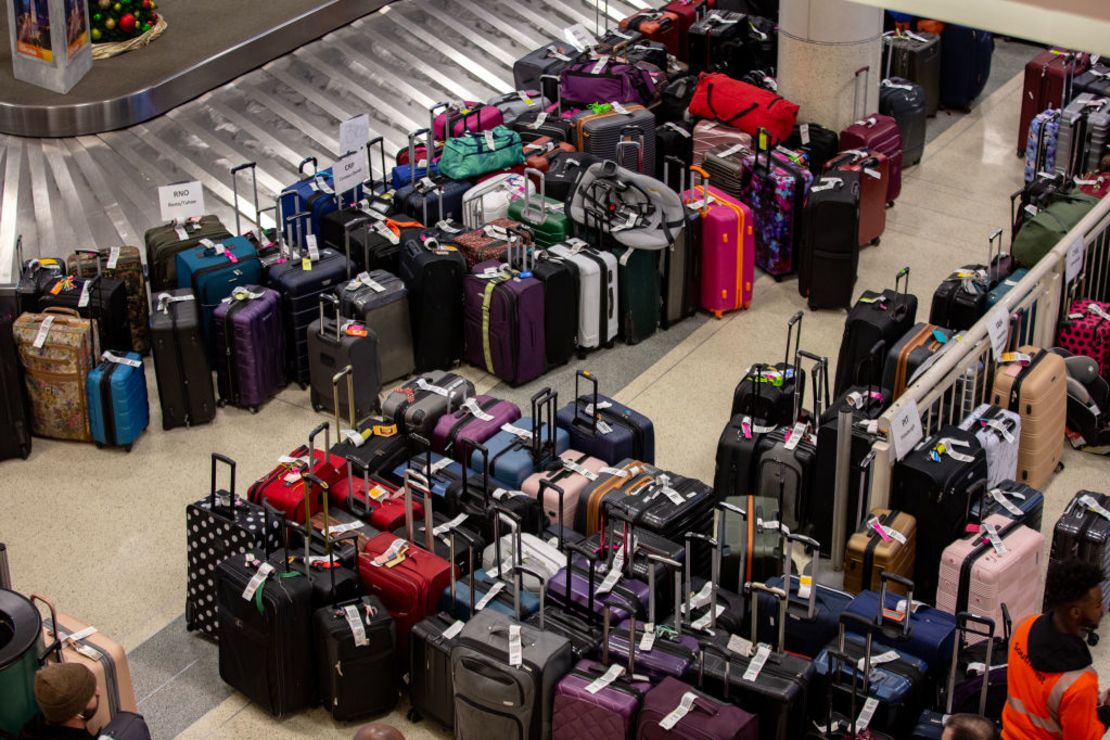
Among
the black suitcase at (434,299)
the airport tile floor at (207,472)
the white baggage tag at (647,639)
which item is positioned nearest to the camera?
the white baggage tag at (647,639)

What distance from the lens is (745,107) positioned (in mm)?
10945

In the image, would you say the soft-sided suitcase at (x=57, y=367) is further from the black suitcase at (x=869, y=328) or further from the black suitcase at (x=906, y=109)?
the black suitcase at (x=906, y=109)

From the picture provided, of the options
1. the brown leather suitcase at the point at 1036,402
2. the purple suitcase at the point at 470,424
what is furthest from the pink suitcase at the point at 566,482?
the brown leather suitcase at the point at 1036,402

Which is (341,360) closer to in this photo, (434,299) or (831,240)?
(434,299)

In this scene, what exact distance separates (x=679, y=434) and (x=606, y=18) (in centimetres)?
623

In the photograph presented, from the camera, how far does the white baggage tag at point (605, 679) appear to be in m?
6.18


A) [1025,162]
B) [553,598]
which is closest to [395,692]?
[553,598]

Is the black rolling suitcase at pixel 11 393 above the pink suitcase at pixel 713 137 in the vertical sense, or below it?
below

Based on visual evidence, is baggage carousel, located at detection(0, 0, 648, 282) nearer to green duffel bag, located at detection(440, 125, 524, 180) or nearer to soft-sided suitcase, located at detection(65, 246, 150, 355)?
soft-sided suitcase, located at detection(65, 246, 150, 355)

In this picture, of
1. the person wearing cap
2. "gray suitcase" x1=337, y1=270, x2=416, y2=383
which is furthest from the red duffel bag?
the person wearing cap

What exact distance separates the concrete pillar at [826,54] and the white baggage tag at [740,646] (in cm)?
571

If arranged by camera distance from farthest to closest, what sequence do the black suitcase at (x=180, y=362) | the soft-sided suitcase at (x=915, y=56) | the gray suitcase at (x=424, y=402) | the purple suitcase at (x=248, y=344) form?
the soft-sided suitcase at (x=915, y=56), the purple suitcase at (x=248, y=344), the black suitcase at (x=180, y=362), the gray suitcase at (x=424, y=402)

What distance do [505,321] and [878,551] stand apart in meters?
2.89

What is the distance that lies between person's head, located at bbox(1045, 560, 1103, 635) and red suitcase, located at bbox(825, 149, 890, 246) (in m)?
5.30
